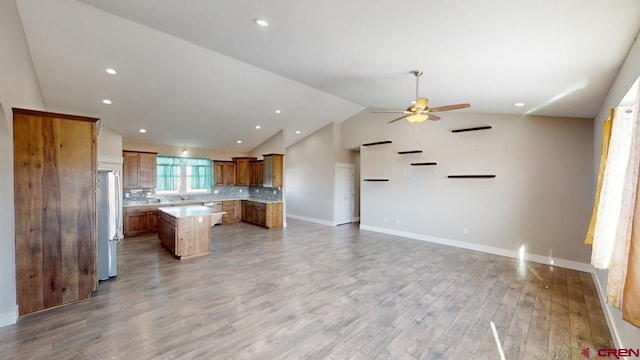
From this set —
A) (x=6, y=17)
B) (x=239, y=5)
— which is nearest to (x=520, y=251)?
(x=239, y=5)

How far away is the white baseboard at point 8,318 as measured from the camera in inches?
107

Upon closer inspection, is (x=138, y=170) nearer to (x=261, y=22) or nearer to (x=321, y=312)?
(x=261, y=22)

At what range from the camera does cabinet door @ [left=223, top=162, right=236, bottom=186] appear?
30.3 ft

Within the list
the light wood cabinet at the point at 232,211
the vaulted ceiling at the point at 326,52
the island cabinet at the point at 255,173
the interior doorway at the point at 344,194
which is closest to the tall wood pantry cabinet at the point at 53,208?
the vaulted ceiling at the point at 326,52

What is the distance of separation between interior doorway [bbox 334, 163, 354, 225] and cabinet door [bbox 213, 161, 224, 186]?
163 inches

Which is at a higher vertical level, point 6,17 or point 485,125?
point 6,17

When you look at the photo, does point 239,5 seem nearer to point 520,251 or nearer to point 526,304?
point 526,304

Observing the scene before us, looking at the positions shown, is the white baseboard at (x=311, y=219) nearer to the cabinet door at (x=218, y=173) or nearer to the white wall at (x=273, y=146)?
the white wall at (x=273, y=146)

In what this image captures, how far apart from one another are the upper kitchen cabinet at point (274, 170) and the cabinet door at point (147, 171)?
3250 millimetres

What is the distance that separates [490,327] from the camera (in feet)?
9.16

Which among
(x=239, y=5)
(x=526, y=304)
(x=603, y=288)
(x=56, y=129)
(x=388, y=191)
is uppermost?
(x=239, y=5)

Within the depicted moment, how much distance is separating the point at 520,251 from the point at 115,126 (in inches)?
377

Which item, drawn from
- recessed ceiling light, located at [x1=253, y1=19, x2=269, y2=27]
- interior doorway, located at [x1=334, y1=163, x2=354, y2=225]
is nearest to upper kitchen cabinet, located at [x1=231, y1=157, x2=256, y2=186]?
interior doorway, located at [x1=334, y1=163, x2=354, y2=225]

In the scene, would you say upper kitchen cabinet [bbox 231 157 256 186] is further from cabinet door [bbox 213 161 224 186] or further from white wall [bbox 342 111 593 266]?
white wall [bbox 342 111 593 266]
